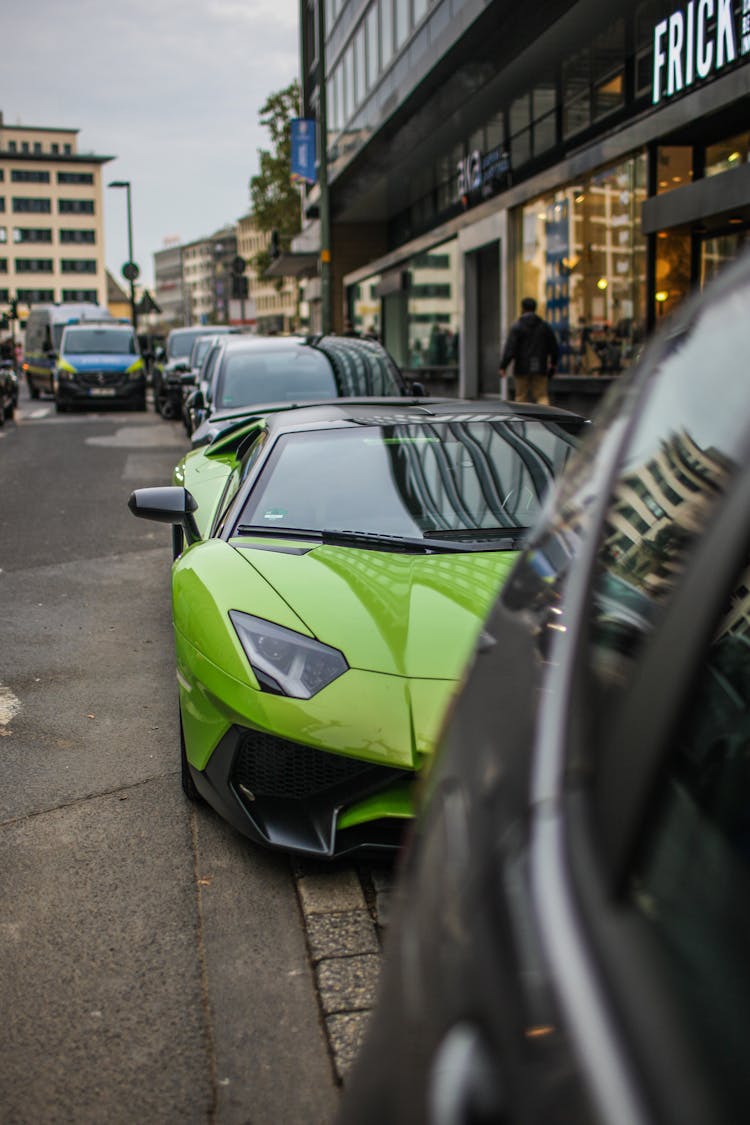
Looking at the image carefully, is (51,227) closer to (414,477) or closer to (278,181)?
(278,181)

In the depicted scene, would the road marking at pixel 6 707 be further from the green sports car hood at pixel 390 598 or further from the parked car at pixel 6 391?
the parked car at pixel 6 391

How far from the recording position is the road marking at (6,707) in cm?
484

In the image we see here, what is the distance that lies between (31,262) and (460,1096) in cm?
13173

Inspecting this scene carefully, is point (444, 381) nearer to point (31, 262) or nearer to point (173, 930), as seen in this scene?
point (173, 930)

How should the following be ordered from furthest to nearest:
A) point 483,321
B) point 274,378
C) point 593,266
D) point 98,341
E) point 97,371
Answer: point 98,341
point 97,371
point 483,321
point 593,266
point 274,378

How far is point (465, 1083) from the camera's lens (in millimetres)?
923

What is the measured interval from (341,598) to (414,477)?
1.12 metres

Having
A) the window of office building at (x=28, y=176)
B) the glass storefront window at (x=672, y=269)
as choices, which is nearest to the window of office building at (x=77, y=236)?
the window of office building at (x=28, y=176)

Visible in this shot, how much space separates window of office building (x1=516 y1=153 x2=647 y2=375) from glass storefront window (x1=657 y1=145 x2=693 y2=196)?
50 cm

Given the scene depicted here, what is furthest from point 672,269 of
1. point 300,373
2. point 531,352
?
point 300,373

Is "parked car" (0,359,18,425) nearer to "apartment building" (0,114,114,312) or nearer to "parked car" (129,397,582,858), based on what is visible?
"parked car" (129,397,582,858)

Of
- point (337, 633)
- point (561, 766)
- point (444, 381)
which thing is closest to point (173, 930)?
point (337, 633)

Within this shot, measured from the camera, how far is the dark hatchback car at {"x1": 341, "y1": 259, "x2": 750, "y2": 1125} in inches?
32.5

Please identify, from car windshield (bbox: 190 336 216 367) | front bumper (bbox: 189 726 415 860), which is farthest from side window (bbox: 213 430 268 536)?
car windshield (bbox: 190 336 216 367)
